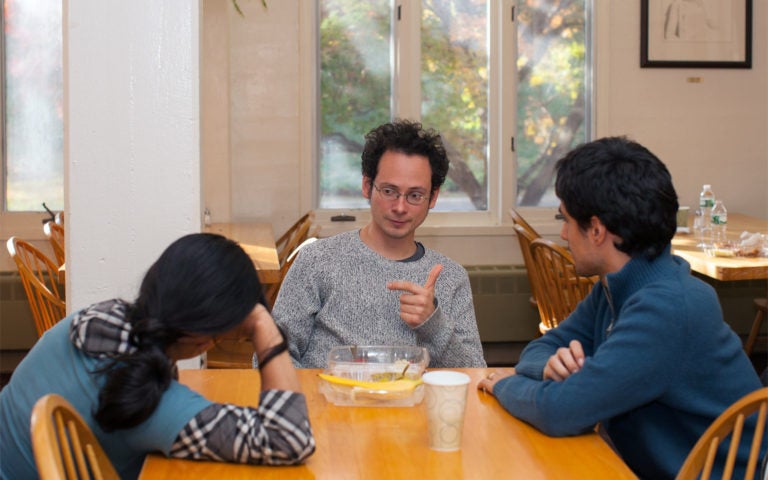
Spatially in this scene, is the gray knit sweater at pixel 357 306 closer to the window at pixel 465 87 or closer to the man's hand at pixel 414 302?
the man's hand at pixel 414 302

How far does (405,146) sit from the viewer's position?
236 cm

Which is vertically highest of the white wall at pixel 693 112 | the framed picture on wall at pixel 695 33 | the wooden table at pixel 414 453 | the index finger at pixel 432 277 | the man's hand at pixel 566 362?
the framed picture on wall at pixel 695 33

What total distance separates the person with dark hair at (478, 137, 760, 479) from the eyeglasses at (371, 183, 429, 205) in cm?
56

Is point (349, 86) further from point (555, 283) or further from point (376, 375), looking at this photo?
point (376, 375)

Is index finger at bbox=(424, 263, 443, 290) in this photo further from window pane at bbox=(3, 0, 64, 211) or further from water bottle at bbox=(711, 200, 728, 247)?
window pane at bbox=(3, 0, 64, 211)

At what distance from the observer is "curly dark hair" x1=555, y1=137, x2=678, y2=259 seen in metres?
1.68

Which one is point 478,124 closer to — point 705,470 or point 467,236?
point 467,236

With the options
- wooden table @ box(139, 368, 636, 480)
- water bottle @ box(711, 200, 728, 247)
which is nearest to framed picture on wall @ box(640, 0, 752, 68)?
water bottle @ box(711, 200, 728, 247)

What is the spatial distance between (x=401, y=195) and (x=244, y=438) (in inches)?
39.1

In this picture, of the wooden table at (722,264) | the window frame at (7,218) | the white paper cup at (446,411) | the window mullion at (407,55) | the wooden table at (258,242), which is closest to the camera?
the white paper cup at (446,411)

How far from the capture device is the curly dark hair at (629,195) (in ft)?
5.51

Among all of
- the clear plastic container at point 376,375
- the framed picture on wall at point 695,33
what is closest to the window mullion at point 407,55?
the framed picture on wall at point 695,33

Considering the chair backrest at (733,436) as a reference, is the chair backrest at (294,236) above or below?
above

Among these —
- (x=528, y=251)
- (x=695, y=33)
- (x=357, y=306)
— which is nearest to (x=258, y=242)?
(x=528, y=251)
